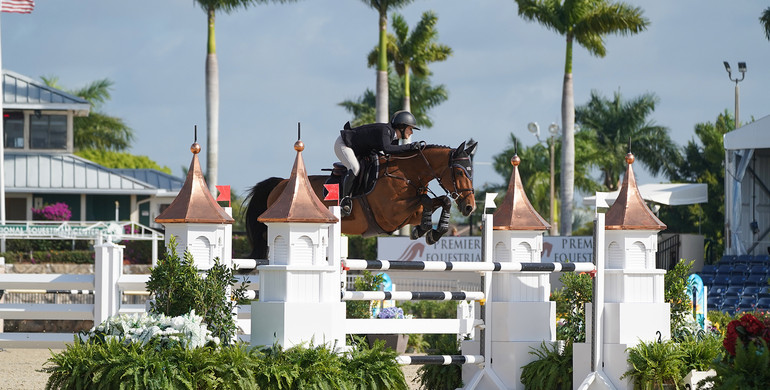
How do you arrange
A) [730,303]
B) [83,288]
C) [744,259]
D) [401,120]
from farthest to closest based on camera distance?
[744,259] < [730,303] < [401,120] < [83,288]

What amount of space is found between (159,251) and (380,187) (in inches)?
1020

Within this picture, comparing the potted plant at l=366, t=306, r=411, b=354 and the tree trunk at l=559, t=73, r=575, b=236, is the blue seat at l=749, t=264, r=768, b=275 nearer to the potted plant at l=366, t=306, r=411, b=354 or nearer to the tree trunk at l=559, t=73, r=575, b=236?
the tree trunk at l=559, t=73, r=575, b=236

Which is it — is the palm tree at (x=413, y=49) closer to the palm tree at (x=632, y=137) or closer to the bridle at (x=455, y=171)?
the palm tree at (x=632, y=137)

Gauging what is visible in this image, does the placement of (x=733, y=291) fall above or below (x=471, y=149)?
below

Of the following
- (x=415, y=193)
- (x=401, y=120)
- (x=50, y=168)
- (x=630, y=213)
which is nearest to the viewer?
(x=630, y=213)

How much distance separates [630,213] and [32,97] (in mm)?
32937

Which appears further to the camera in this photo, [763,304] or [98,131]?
[98,131]

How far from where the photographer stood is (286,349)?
6875 millimetres

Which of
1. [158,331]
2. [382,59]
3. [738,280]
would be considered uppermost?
[382,59]

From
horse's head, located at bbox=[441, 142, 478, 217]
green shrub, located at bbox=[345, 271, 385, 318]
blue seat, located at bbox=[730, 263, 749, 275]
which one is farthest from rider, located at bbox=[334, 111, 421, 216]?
blue seat, located at bbox=[730, 263, 749, 275]

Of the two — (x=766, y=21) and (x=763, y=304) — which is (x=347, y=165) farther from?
(x=766, y=21)

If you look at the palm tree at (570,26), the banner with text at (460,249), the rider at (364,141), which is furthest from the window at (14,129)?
the rider at (364,141)

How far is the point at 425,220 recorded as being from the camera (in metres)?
9.57

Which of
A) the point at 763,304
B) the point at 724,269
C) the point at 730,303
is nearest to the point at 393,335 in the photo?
the point at 763,304
